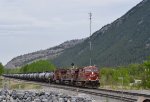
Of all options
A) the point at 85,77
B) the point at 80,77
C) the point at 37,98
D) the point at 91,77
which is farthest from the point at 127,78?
the point at 37,98

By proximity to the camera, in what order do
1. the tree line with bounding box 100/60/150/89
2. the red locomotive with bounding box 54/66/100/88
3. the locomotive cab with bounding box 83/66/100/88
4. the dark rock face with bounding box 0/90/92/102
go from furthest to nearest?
the tree line with bounding box 100/60/150/89, the red locomotive with bounding box 54/66/100/88, the locomotive cab with bounding box 83/66/100/88, the dark rock face with bounding box 0/90/92/102

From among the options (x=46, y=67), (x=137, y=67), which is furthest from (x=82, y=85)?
(x=46, y=67)

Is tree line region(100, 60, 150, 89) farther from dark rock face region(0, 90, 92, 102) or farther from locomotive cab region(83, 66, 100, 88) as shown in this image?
dark rock face region(0, 90, 92, 102)

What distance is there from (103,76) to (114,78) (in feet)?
18.2

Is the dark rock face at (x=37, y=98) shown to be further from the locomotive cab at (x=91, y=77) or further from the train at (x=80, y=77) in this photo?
the train at (x=80, y=77)

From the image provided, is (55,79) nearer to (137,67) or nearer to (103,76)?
(103,76)

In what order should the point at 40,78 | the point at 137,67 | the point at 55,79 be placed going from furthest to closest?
1. the point at 137,67
2. the point at 40,78
3. the point at 55,79

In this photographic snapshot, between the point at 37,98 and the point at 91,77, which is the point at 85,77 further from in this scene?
the point at 37,98

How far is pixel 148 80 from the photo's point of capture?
→ 58.1 m

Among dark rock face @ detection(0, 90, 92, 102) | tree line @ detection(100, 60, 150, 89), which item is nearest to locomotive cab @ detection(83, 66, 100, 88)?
tree line @ detection(100, 60, 150, 89)

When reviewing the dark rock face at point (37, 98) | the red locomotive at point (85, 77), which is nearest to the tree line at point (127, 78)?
the red locomotive at point (85, 77)

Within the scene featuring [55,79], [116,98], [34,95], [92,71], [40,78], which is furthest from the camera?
[40,78]

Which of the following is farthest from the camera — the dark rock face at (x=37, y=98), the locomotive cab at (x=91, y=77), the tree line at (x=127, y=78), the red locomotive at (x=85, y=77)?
the tree line at (x=127, y=78)

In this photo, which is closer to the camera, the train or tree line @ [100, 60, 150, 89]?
the train
